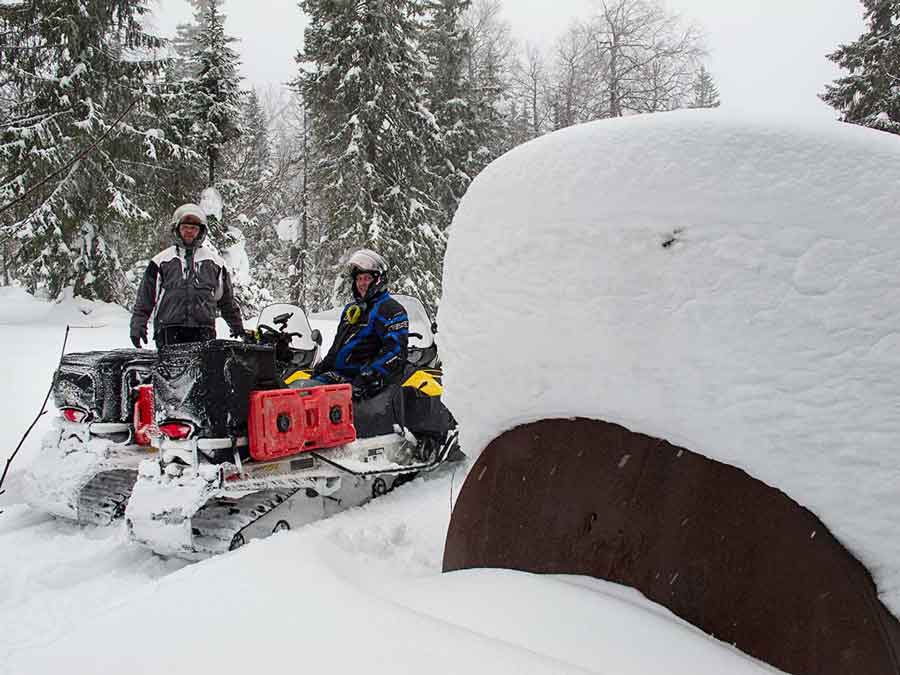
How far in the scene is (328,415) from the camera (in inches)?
155

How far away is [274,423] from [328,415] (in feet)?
1.52

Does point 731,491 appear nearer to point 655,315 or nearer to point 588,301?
point 655,315

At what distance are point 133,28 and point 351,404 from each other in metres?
14.9

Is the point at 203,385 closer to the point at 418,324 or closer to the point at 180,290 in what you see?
the point at 180,290

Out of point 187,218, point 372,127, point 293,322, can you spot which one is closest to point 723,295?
point 187,218

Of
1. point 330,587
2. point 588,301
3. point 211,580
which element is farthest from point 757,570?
point 211,580

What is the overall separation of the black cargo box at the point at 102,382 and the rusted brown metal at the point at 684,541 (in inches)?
113

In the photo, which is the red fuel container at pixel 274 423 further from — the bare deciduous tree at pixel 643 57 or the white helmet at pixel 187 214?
the bare deciduous tree at pixel 643 57

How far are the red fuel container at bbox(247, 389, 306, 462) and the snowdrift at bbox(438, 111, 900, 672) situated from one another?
2024 mm

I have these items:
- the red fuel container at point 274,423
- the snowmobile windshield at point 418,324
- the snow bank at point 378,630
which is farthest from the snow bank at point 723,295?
the snowmobile windshield at point 418,324

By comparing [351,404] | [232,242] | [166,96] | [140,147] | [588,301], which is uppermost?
[166,96]

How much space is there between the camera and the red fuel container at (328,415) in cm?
382

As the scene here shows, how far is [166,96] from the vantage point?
14539 millimetres

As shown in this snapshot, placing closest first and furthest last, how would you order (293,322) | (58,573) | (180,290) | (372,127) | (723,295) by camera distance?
1. (723,295)
2. (58,573)
3. (180,290)
4. (293,322)
5. (372,127)
